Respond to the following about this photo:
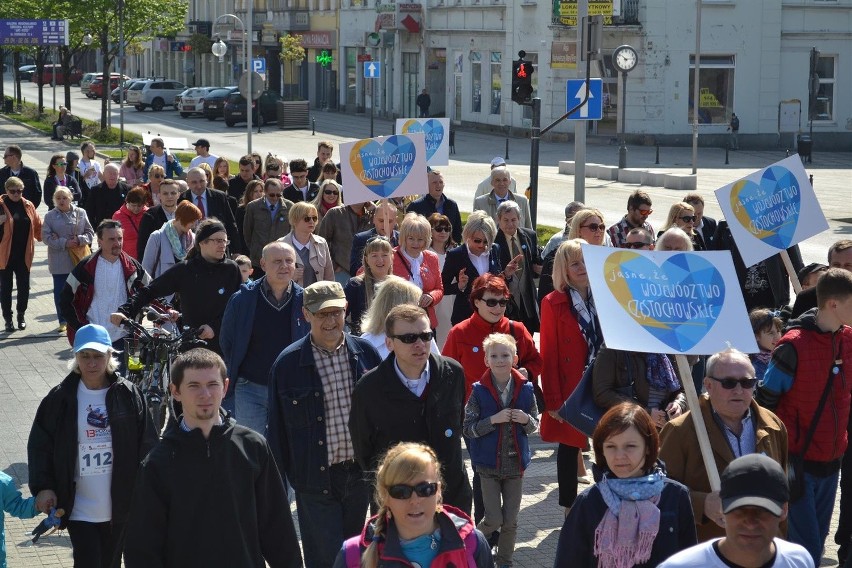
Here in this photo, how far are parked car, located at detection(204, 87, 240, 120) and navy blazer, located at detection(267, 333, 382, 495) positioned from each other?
53658 millimetres

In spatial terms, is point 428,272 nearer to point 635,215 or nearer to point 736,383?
point 635,215

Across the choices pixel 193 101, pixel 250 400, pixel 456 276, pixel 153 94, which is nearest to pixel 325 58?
pixel 193 101

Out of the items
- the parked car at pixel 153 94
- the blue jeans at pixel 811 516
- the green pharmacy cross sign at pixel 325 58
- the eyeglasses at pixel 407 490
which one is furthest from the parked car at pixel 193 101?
the eyeglasses at pixel 407 490

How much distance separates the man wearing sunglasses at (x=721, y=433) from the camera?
582 cm

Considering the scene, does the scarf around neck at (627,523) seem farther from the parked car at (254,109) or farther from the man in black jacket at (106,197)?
the parked car at (254,109)

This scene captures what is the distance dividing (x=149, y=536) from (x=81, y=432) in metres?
1.38

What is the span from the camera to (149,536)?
5395 millimetres

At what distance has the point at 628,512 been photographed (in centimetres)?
499

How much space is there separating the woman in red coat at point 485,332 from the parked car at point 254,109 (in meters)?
46.7

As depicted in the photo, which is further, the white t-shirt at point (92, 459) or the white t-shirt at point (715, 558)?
the white t-shirt at point (92, 459)

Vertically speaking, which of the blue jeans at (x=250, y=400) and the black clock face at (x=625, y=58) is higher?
the black clock face at (x=625, y=58)

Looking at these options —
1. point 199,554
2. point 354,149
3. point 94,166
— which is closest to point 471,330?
point 199,554

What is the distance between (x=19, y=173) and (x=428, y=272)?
10.2m

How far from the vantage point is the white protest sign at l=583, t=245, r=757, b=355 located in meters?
6.27
